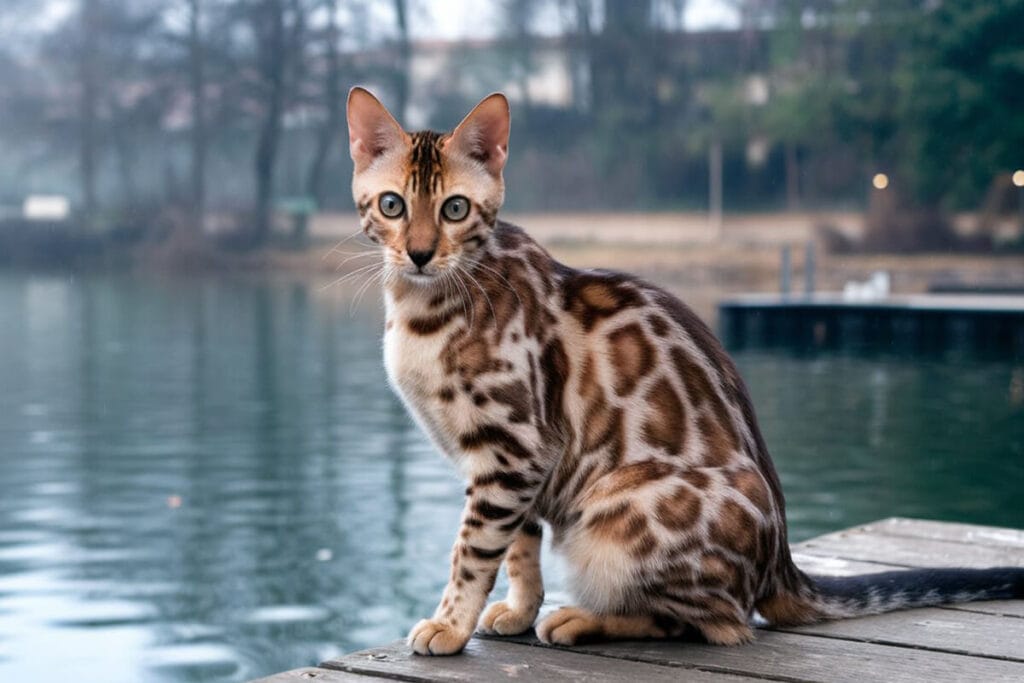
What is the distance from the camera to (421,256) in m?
2.52

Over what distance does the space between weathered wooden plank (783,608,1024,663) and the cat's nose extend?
99 cm

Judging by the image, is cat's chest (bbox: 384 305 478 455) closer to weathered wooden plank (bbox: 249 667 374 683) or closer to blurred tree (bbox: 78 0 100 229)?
weathered wooden plank (bbox: 249 667 374 683)

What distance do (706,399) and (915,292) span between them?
30950 millimetres

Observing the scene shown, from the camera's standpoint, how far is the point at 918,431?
42.0 ft

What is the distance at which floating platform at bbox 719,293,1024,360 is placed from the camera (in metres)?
16.6

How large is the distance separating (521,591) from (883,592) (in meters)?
0.72

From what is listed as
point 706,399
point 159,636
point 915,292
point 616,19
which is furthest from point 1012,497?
point 616,19

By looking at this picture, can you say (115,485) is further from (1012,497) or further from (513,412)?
(513,412)

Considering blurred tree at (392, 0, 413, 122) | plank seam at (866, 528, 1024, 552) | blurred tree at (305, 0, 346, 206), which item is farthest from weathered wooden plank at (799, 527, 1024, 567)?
blurred tree at (305, 0, 346, 206)

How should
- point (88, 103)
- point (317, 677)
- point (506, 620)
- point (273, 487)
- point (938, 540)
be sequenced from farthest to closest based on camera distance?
1. point (88, 103)
2. point (273, 487)
3. point (938, 540)
4. point (506, 620)
5. point (317, 677)

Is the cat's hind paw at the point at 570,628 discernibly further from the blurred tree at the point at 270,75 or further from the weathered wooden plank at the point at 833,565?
the blurred tree at the point at 270,75

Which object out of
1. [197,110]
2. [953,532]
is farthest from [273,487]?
[197,110]

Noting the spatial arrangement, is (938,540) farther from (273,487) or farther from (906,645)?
(273,487)

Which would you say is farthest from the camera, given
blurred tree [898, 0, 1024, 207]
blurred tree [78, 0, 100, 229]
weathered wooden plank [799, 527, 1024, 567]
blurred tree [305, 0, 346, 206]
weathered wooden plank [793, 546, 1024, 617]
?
blurred tree [78, 0, 100, 229]
